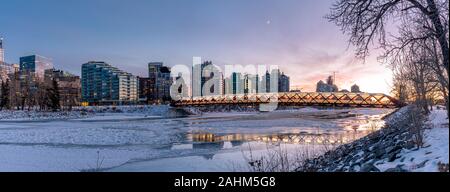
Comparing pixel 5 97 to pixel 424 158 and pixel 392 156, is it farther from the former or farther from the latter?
pixel 424 158

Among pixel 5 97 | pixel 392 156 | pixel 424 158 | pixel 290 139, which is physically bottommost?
pixel 290 139

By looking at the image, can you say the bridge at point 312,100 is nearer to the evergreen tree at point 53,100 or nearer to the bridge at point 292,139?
the evergreen tree at point 53,100

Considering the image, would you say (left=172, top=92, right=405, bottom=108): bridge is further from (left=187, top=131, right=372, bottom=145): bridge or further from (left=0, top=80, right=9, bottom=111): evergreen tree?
(left=0, top=80, right=9, bottom=111): evergreen tree

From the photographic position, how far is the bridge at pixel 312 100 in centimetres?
7512

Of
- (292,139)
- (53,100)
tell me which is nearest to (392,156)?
(292,139)

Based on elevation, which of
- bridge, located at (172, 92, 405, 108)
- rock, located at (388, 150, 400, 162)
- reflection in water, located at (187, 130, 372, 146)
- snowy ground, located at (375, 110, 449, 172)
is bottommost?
reflection in water, located at (187, 130, 372, 146)

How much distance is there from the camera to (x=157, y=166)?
15.4 meters

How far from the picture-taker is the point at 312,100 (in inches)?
3130

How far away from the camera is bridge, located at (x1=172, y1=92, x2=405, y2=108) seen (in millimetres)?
75125

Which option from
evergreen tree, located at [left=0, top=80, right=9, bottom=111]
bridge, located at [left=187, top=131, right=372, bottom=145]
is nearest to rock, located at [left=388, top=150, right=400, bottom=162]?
bridge, located at [left=187, top=131, right=372, bottom=145]
